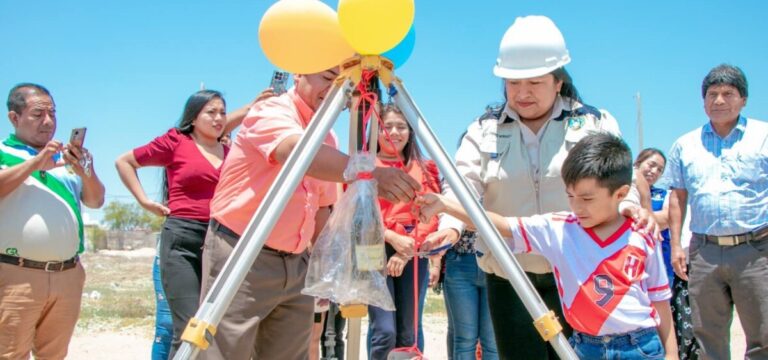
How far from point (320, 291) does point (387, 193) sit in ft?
1.73

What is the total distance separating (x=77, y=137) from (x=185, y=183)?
32.0 inches

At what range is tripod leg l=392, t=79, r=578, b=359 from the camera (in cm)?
235

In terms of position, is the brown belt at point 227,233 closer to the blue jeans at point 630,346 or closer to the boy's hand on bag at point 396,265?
the boy's hand on bag at point 396,265

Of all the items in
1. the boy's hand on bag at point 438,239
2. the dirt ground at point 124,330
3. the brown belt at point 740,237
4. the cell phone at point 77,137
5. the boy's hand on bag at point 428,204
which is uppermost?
the cell phone at point 77,137

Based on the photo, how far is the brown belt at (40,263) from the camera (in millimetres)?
4289

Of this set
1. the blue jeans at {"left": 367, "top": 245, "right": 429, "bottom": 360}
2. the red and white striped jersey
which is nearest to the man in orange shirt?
the red and white striped jersey

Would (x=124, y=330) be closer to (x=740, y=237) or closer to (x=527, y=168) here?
(x=527, y=168)

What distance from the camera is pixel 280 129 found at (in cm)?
292

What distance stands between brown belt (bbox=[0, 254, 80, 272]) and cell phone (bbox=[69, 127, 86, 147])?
2.69ft

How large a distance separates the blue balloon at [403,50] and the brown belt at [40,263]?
9.42 feet

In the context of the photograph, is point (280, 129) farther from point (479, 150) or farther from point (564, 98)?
point (564, 98)

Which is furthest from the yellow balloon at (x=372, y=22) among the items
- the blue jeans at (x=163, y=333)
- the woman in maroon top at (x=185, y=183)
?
the blue jeans at (x=163, y=333)

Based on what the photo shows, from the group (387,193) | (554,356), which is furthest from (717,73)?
(387,193)

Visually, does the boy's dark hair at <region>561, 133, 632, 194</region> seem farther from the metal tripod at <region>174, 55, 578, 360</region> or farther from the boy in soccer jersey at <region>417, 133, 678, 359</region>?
the metal tripod at <region>174, 55, 578, 360</region>
